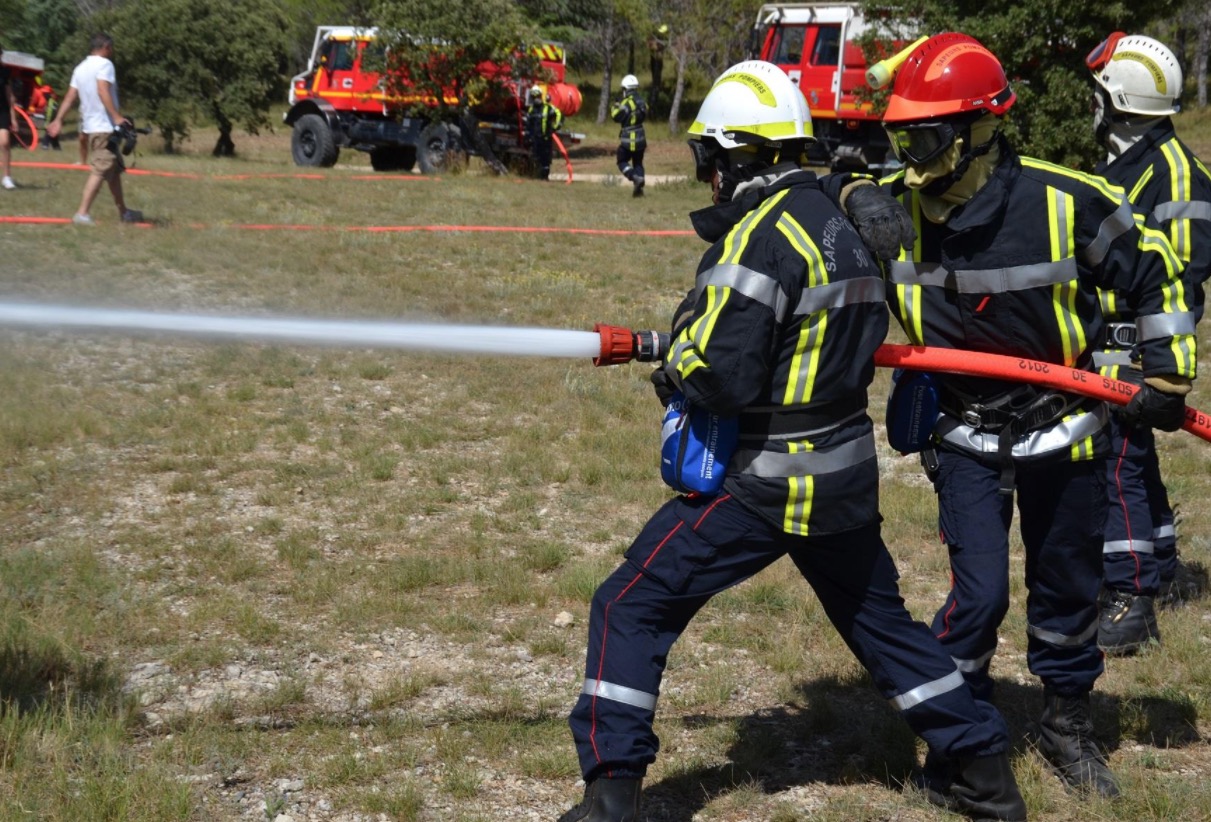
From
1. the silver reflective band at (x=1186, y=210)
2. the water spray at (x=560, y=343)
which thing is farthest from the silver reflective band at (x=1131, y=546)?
the silver reflective band at (x=1186, y=210)

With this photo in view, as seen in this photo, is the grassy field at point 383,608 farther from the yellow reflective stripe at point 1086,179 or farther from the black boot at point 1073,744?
the yellow reflective stripe at point 1086,179

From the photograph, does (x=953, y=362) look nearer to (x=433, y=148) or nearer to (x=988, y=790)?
(x=988, y=790)

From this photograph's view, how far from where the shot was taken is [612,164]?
103ft

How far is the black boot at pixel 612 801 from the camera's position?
3.11 m

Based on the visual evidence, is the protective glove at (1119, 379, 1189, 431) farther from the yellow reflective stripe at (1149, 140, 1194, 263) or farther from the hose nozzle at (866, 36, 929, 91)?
the hose nozzle at (866, 36, 929, 91)

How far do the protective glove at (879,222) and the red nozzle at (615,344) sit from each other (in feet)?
2.13

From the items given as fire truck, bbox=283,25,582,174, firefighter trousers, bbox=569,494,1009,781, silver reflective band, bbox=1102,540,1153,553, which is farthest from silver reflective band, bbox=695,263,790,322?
fire truck, bbox=283,25,582,174

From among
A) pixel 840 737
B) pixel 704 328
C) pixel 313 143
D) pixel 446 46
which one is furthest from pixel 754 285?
pixel 313 143

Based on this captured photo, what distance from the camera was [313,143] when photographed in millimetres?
23609

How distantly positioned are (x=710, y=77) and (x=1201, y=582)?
32.4 meters

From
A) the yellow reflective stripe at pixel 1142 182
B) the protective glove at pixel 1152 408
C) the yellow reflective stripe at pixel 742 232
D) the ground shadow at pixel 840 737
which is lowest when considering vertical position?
the ground shadow at pixel 840 737

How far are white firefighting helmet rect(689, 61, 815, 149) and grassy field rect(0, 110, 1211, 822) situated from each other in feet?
2.79

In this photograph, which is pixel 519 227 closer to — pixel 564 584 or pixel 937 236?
pixel 564 584

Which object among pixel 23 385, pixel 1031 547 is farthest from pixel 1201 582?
pixel 23 385
